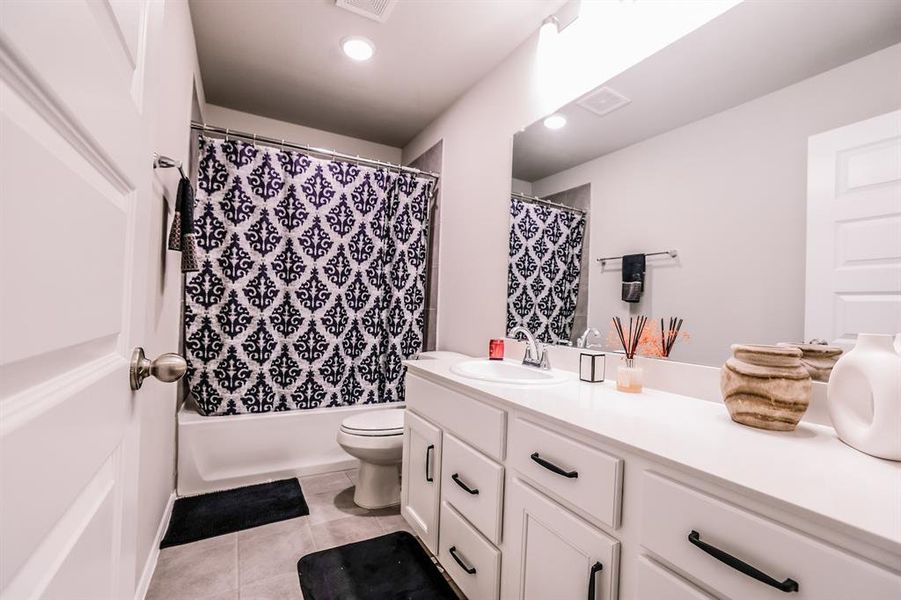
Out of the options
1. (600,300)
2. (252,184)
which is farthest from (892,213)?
(252,184)

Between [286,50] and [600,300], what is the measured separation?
210 cm

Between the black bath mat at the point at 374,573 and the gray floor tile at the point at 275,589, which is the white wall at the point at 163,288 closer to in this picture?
the gray floor tile at the point at 275,589

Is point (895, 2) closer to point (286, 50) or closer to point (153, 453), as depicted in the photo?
point (286, 50)

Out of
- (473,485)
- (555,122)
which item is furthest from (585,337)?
(555,122)

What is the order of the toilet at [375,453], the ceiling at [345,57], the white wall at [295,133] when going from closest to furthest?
the ceiling at [345,57], the toilet at [375,453], the white wall at [295,133]

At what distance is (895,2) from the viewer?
0.93 m

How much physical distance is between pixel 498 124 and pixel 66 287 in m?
2.18

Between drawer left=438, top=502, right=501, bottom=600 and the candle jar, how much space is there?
649 millimetres

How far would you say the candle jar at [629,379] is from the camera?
134 cm

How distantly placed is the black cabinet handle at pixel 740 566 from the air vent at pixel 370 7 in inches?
86.2

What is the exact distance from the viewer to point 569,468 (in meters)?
0.99

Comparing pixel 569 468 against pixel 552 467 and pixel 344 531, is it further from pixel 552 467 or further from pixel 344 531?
pixel 344 531

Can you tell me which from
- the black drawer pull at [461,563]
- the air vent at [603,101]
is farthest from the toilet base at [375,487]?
the air vent at [603,101]

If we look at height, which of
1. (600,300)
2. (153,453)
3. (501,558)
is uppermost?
(600,300)
